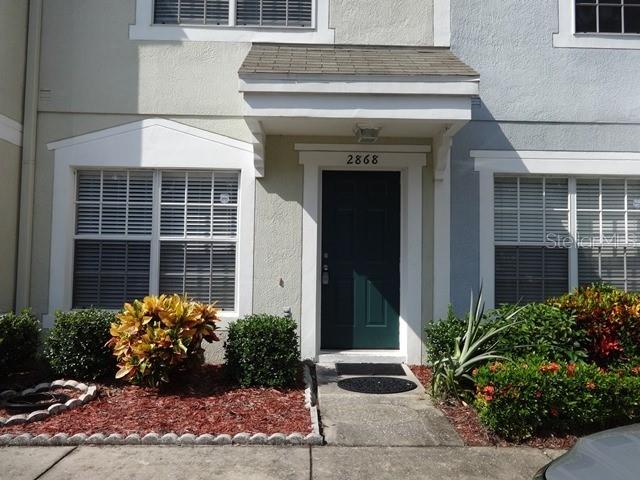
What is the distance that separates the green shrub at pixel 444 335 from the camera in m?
6.12

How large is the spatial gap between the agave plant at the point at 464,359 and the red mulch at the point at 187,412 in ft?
4.72

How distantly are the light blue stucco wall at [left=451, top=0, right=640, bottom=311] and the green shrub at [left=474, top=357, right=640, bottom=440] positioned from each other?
2.29m

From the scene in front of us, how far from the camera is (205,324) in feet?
19.5

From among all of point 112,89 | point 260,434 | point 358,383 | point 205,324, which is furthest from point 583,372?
point 112,89

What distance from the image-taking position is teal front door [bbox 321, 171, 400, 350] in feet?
23.5

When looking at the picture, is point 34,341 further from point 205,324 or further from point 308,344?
point 308,344

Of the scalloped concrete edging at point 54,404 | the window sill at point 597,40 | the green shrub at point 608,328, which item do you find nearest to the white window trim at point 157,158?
the scalloped concrete edging at point 54,404

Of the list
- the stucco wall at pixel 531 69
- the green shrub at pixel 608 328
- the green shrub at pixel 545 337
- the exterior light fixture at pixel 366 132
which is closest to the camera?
the green shrub at pixel 545 337

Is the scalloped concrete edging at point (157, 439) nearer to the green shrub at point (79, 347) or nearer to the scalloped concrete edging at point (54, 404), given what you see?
the scalloped concrete edging at point (54, 404)

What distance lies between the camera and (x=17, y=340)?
6.02m

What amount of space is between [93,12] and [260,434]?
565 centimetres

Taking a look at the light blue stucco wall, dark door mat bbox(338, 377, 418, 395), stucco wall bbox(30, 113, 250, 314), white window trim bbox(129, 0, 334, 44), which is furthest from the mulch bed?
white window trim bbox(129, 0, 334, 44)

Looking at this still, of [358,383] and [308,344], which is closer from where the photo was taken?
[358,383]

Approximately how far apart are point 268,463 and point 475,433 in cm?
189
